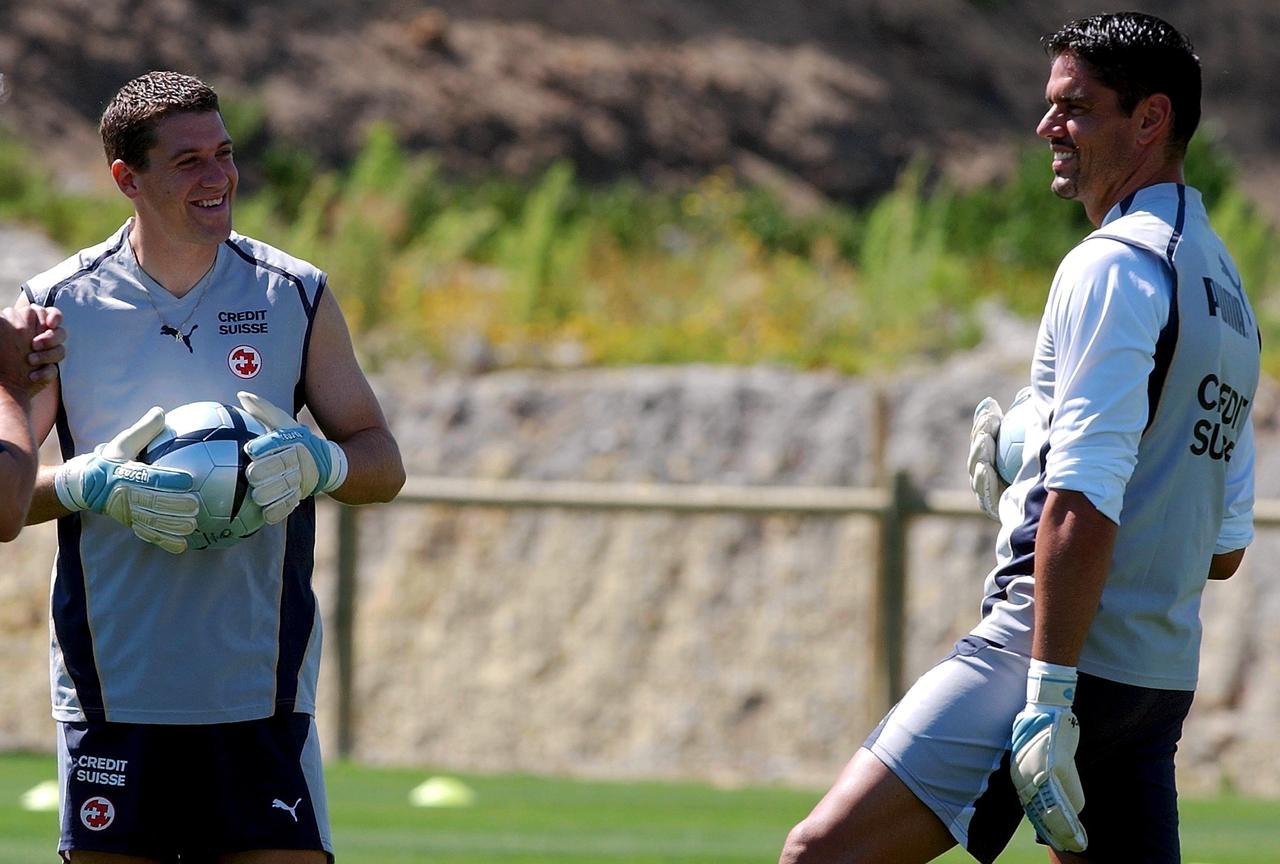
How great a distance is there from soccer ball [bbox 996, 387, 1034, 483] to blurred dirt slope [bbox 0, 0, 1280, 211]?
66.4 ft

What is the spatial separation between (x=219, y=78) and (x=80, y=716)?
22.9 m

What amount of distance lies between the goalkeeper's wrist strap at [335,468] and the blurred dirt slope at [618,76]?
19.8m

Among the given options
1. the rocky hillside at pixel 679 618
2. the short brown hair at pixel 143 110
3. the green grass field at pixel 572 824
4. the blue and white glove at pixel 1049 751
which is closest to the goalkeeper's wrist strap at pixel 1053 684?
the blue and white glove at pixel 1049 751

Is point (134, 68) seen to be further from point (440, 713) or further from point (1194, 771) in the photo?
point (1194, 771)

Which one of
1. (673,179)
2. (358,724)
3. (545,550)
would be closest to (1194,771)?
(545,550)

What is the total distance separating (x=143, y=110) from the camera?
4.03 m

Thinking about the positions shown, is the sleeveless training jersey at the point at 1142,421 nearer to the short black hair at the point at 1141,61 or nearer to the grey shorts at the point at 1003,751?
the grey shorts at the point at 1003,751

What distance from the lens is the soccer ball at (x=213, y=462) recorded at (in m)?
3.76

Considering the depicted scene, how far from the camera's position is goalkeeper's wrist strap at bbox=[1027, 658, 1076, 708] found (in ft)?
11.6

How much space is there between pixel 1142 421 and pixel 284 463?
1695 mm

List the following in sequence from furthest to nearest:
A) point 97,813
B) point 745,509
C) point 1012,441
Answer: point 745,509 < point 1012,441 < point 97,813

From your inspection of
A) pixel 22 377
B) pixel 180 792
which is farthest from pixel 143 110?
pixel 180 792

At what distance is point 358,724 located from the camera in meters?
11.6

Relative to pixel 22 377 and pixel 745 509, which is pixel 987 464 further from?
pixel 745 509
